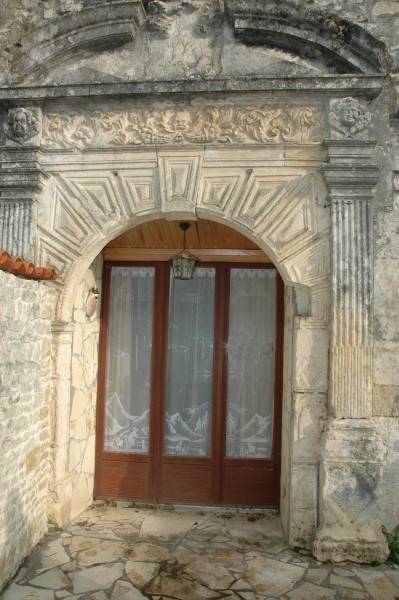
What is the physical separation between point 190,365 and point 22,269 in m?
2.32

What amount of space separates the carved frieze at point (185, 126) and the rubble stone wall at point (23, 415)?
4.49ft

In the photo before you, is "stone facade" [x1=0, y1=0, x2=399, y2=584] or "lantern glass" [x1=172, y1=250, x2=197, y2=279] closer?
"stone facade" [x1=0, y1=0, x2=399, y2=584]

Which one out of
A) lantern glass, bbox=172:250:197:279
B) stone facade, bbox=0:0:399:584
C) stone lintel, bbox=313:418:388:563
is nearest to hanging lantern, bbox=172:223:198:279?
lantern glass, bbox=172:250:197:279

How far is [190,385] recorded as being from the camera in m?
5.36

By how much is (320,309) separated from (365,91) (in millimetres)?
1795

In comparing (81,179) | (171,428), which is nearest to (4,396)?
(81,179)

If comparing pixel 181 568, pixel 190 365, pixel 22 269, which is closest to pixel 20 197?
pixel 22 269

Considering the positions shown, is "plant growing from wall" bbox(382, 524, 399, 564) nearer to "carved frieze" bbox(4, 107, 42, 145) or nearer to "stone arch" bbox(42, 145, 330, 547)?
"stone arch" bbox(42, 145, 330, 547)

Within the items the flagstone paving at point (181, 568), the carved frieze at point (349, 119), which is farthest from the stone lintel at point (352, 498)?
the carved frieze at point (349, 119)

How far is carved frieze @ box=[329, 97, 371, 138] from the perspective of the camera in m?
4.02

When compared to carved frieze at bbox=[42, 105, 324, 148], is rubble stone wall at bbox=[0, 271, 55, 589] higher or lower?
lower

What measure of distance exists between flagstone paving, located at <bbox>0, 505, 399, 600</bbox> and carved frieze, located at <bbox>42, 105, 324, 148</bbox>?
10.8 feet

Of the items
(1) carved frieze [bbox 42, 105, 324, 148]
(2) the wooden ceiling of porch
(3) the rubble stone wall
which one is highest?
(1) carved frieze [bbox 42, 105, 324, 148]

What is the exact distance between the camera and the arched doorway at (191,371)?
5.21m
